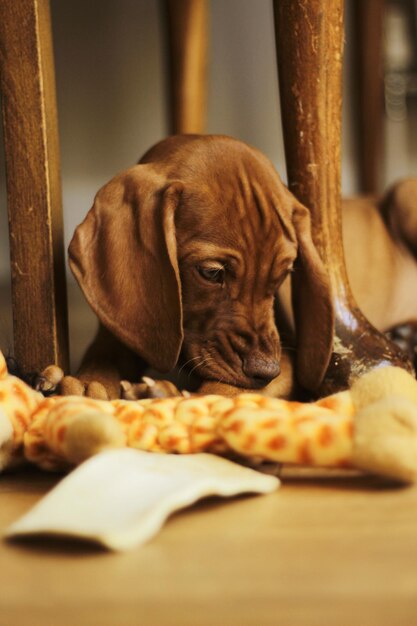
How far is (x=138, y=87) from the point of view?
254cm

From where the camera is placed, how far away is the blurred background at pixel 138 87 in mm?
2363

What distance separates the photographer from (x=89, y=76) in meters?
2.42

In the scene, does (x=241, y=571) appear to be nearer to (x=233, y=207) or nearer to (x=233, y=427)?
(x=233, y=427)

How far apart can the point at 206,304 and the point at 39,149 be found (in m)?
0.31

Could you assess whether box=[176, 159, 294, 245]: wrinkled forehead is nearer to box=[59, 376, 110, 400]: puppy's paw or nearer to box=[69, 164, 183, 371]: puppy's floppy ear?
box=[69, 164, 183, 371]: puppy's floppy ear

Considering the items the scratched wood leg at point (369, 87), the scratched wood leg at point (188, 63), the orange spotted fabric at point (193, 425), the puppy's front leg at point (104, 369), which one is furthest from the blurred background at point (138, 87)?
the orange spotted fabric at point (193, 425)

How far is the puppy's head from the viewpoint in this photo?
115 cm

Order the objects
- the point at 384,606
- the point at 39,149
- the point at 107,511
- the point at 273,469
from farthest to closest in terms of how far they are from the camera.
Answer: the point at 39,149 → the point at 273,469 → the point at 107,511 → the point at 384,606

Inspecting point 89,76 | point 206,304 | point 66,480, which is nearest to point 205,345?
point 206,304

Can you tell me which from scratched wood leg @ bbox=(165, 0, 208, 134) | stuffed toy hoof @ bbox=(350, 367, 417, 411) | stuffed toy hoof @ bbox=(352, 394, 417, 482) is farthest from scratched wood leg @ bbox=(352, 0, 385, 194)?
stuffed toy hoof @ bbox=(352, 394, 417, 482)

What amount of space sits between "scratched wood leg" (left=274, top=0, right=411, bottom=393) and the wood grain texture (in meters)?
0.51

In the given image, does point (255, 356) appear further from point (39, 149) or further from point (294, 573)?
point (294, 573)

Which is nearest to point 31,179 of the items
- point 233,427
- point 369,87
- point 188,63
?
point 233,427

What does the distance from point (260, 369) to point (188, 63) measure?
123 centimetres
